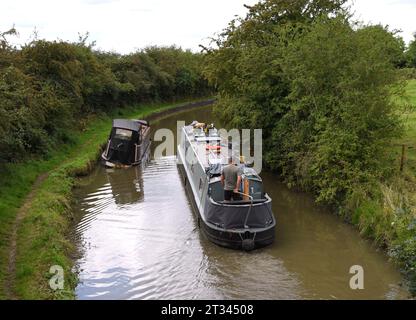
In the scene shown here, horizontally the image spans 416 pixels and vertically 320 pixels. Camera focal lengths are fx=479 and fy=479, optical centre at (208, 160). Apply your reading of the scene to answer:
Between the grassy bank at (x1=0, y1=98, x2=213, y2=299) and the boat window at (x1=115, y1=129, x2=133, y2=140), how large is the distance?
59.0 inches

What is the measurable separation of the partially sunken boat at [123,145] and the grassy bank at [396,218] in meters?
10.6

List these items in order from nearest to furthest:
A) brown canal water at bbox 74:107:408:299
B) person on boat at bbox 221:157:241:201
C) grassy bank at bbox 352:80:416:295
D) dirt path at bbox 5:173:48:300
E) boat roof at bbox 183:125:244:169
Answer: dirt path at bbox 5:173:48:300
grassy bank at bbox 352:80:416:295
brown canal water at bbox 74:107:408:299
person on boat at bbox 221:157:241:201
boat roof at bbox 183:125:244:169

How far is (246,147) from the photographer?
18859mm

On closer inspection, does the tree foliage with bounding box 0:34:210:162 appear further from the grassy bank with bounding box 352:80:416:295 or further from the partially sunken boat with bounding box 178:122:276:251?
the grassy bank with bounding box 352:80:416:295

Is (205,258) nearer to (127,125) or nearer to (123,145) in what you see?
(123,145)

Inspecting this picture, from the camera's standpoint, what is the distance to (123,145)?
20281 mm

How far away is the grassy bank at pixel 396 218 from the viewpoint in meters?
9.12

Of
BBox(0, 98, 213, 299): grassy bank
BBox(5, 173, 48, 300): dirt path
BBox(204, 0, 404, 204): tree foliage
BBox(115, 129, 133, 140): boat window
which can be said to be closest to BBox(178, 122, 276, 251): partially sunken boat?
BBox(204, 0, 404, 204): tree foliage

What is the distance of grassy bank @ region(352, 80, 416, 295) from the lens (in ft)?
29.9

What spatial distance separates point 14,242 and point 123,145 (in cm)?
1002

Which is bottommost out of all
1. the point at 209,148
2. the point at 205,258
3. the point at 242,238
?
the point at 205,258

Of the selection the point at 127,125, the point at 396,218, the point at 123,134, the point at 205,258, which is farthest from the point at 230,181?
the point at 127,125
